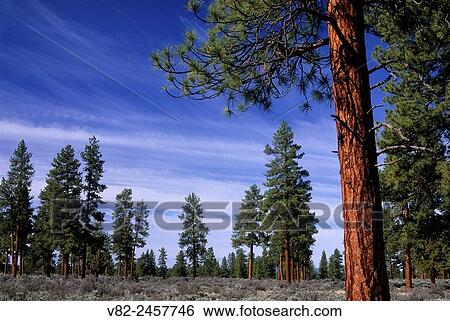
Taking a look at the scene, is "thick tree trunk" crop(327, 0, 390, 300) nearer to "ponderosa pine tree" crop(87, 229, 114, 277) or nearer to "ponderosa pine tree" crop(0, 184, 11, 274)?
"ponderosa pine tree" crop(87, 229, 114, 277)

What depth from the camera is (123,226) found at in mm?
52750

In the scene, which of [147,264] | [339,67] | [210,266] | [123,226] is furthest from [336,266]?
[339,67]

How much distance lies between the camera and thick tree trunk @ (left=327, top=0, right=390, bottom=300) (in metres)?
4.23

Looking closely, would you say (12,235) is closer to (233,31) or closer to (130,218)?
(130,218)

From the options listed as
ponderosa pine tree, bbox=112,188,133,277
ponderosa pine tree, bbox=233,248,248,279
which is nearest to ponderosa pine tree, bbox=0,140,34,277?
ponderosa pine tree, bbox=112,188,133,277

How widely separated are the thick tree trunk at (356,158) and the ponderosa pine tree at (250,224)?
46.7m

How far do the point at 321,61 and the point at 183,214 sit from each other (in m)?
49.8

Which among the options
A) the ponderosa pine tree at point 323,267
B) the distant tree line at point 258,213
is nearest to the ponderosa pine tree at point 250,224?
the distant tree line at point 258,213

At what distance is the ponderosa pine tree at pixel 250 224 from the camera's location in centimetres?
5188

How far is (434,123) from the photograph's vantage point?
16922 mm

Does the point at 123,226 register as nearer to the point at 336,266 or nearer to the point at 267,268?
the point at 267,268

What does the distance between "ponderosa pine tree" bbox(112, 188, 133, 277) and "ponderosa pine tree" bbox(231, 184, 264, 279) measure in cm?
1422

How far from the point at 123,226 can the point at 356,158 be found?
168ft
